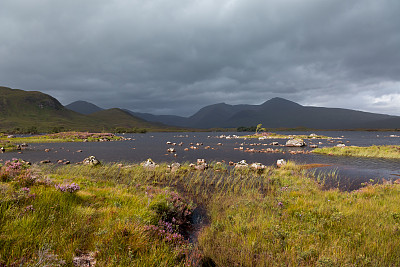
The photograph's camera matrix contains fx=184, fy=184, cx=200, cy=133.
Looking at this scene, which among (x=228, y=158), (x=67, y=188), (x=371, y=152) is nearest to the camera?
(x=67, y=188)

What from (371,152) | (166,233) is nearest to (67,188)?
(166,233)

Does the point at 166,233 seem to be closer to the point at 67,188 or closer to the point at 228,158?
the point at 67,188

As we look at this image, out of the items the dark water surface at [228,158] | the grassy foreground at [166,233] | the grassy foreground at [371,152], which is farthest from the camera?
the grassy foreground at [371,152]

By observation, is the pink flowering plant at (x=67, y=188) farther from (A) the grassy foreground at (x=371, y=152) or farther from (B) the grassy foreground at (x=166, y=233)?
(A) the grassy foreground at (x=371, y=152)

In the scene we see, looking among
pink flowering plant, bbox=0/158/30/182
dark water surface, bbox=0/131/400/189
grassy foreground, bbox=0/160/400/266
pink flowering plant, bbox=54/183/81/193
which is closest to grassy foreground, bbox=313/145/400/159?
dark water surface, bbox=0/131/400/189

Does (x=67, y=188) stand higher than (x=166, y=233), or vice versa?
(x=67, y=188)

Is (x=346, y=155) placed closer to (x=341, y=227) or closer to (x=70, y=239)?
(x=341, y=227)

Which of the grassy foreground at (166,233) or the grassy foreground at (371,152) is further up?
the grassy foreground at (166,233)

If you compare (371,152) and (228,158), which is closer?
(228,158)

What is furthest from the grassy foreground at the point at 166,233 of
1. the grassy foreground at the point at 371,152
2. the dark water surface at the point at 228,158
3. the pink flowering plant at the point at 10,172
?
the grassy foreground at the point at 371,152

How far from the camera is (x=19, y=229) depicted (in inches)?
188

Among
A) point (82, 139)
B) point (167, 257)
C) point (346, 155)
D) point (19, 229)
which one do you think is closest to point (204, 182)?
point (167, 257)

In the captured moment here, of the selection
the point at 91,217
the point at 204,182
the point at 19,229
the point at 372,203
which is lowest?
the point at 204,182

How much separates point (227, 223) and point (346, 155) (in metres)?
43.2
